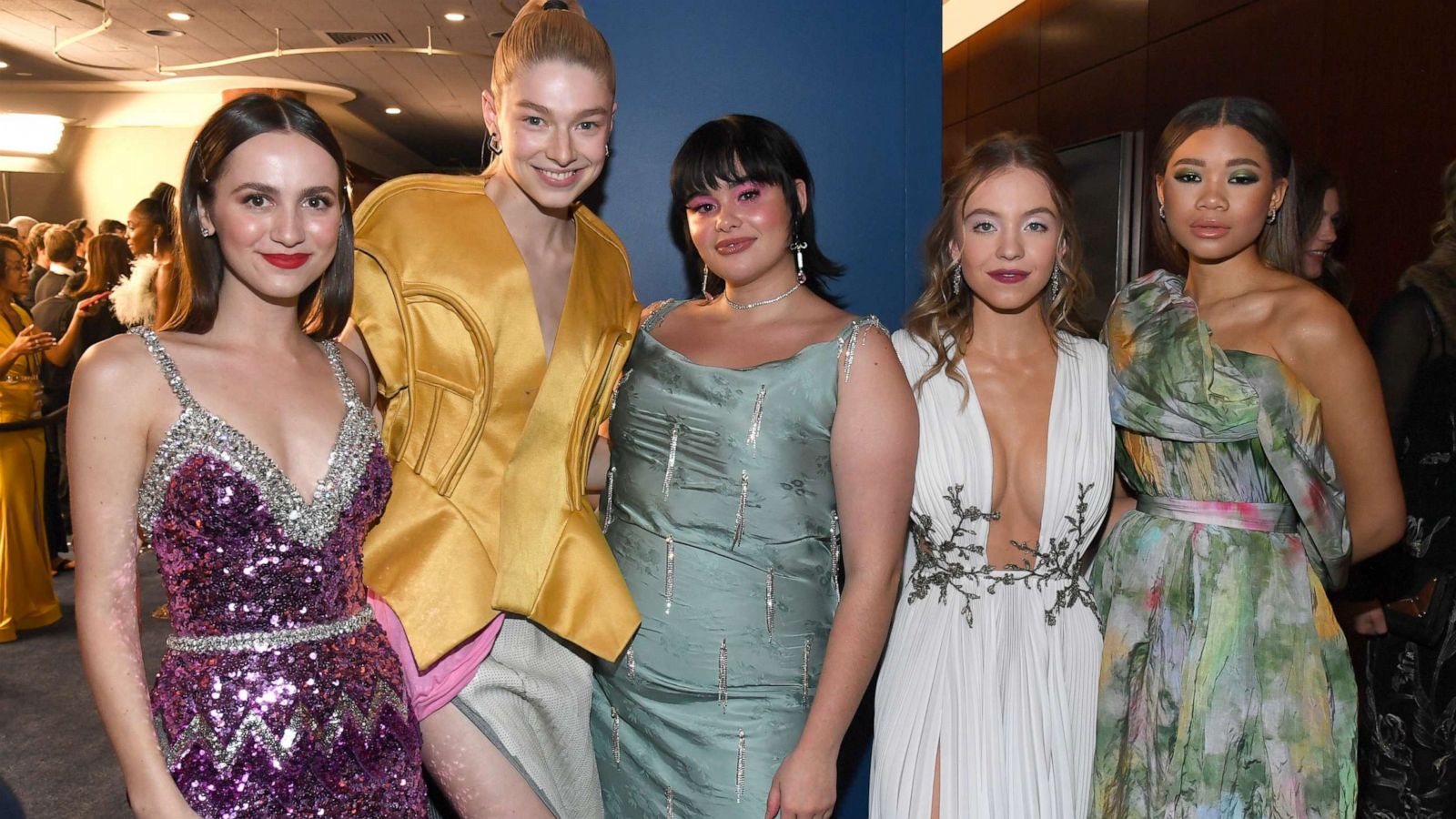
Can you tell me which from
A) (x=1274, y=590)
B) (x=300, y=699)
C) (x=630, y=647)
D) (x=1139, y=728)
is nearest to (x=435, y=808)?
(x=630, y=647)

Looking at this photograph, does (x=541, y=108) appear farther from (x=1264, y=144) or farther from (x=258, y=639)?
(x=1264, y=144)

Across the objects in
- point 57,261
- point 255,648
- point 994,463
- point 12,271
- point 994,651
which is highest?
point 57,261

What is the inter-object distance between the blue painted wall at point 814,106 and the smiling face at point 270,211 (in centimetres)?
107

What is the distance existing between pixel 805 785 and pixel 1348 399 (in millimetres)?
1292

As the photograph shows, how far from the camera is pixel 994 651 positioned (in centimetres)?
197

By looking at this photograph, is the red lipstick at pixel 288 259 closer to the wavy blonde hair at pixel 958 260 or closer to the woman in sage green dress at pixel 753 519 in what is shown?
the woman in sage green dress at pixel 753 519

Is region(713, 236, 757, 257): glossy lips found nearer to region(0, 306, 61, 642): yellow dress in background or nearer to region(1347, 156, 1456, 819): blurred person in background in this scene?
region(1347, 156, 1456, 819): blurred person in background

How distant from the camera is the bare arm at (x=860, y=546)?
186 centimetres

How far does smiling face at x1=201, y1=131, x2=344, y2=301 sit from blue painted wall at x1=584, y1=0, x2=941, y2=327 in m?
1.07

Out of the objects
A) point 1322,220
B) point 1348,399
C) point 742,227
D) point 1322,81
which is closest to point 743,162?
point 742,227

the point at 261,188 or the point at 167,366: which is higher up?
the point at 261,188

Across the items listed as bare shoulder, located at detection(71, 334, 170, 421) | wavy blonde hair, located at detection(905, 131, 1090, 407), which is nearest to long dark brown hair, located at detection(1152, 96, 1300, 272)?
wavy blonde hair, located at detection(905, 131, 1090, 407)

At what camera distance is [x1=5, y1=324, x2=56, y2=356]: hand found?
5473mm

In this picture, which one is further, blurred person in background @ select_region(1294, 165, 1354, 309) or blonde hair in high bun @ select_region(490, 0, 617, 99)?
blurred person in background @ select_region(1294, 165, 1354, 309)
